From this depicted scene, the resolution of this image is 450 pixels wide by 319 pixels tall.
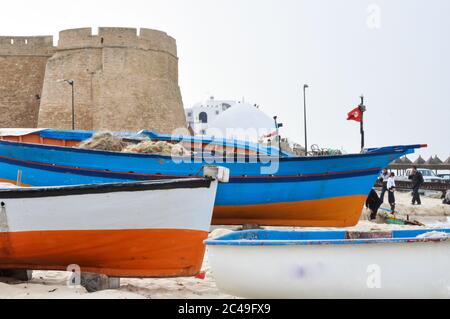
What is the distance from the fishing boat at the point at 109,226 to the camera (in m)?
5.29

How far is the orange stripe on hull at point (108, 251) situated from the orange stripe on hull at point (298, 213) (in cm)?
335

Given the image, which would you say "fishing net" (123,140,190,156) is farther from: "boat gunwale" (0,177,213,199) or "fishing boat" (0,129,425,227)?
"boat gunwale" (0,177,213,199)

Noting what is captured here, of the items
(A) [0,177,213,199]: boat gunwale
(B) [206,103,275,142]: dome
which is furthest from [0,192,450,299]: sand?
(B) [206,103,275,142]: dome

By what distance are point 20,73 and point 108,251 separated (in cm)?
2368

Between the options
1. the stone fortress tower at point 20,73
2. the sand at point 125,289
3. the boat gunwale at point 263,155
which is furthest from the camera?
the stone fortress tower at point 20,73

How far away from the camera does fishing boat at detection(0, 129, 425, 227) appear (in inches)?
325

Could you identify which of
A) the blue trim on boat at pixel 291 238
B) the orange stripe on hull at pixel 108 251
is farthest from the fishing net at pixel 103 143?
the blue trim on boat at pixel 291 238

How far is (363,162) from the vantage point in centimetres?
962

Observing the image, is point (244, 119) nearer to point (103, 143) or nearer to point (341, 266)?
point (103, 143)

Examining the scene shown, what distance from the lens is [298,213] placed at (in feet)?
30.6

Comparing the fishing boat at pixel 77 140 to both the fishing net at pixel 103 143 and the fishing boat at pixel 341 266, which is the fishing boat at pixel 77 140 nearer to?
the fishing net at pixel 103 143

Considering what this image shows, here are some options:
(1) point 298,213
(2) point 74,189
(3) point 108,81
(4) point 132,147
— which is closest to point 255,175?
(1) point 298,213
